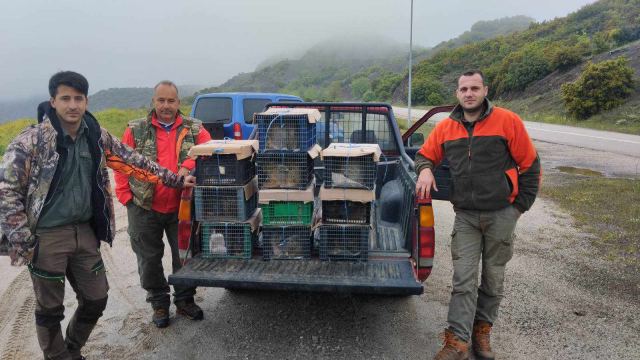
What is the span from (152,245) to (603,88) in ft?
81.8

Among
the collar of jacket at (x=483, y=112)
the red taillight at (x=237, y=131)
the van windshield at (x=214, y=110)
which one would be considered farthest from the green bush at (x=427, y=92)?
the collar of jacket at (x=483, y=112)

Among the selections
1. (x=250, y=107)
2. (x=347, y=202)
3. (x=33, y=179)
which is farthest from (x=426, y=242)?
(x=250, y=107)

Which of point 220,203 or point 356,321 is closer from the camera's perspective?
point 220,203

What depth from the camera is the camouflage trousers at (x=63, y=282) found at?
111 inches

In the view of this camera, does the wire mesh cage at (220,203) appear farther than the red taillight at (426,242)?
Yes

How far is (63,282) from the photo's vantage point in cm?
292

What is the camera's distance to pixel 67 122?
287 cm

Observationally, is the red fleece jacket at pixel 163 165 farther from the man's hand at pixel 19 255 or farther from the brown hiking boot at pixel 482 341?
the brown hiking boot at pixel 482 341

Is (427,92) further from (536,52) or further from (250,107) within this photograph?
(250,107)

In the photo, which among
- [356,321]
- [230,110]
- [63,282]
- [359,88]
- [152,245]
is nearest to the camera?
[63,282]

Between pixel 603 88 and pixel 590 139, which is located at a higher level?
pixel 603 88

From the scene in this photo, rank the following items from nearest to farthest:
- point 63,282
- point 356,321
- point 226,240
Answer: point 63,282, point 226,240, point 356,321

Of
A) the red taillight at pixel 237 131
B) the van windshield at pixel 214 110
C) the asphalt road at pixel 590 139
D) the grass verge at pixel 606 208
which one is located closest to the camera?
the grass verge at pixel 606 208

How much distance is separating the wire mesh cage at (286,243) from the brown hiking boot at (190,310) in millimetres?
889
